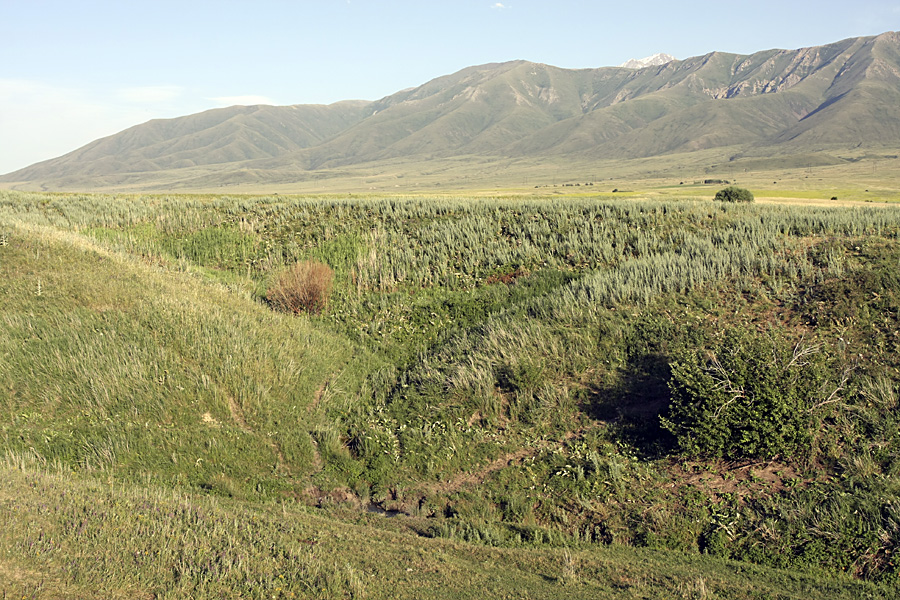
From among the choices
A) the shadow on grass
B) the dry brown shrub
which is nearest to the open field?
the shadow on grass

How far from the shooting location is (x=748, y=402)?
930 cm

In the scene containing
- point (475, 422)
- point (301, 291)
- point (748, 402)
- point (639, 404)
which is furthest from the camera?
point (301, 291)

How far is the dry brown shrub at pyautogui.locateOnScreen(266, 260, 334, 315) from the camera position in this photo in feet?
53.2

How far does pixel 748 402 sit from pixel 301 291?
11009 mm

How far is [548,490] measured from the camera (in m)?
9.05

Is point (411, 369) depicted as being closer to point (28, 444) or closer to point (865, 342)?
point (28, 444)

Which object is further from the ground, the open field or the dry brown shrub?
the dry brown shrub

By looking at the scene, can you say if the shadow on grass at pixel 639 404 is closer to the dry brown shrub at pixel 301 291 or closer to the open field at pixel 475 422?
the open field at pixel 475 422

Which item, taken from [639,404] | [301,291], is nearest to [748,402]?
[639,404]

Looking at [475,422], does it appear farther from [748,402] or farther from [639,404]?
[748,402]

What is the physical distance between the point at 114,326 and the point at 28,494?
7023 mm

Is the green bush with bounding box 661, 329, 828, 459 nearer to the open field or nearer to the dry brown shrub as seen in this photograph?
the open field

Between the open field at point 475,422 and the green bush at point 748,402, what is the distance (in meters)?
0.05

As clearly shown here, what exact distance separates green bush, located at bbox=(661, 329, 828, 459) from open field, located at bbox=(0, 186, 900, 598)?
2.0 inches
